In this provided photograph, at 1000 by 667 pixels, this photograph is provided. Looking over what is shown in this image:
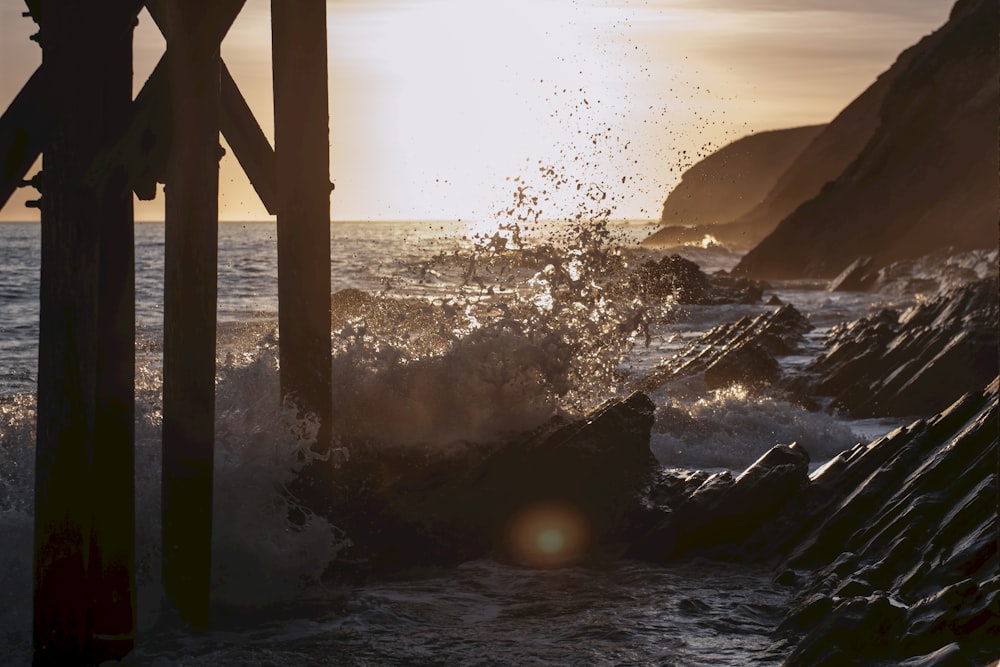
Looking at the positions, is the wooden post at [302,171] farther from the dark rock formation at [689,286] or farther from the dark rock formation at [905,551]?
the dark rock formation at [689,286]

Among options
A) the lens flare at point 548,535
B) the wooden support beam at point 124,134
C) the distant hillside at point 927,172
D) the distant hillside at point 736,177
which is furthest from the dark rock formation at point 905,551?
the distant hillside at point 736,177

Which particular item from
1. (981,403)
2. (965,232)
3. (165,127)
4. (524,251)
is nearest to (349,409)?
(524,251)

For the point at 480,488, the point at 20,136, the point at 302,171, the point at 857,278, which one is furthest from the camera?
the point at 857,278

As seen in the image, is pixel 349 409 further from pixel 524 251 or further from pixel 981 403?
pixel 981 403

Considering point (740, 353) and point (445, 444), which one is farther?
point (740, 353)

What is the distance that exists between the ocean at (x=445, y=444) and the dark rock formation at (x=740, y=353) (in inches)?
84.8

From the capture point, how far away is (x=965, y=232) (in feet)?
113

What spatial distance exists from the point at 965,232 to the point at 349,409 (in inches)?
1212

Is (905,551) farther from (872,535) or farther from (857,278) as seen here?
(857,278)

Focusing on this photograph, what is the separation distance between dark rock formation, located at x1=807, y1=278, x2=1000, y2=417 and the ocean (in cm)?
66

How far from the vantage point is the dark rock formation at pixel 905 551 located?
4.40 metres

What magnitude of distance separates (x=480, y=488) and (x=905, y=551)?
2446 millimetres

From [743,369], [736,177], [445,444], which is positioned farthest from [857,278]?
[736,177]

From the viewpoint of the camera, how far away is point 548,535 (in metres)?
6.64
